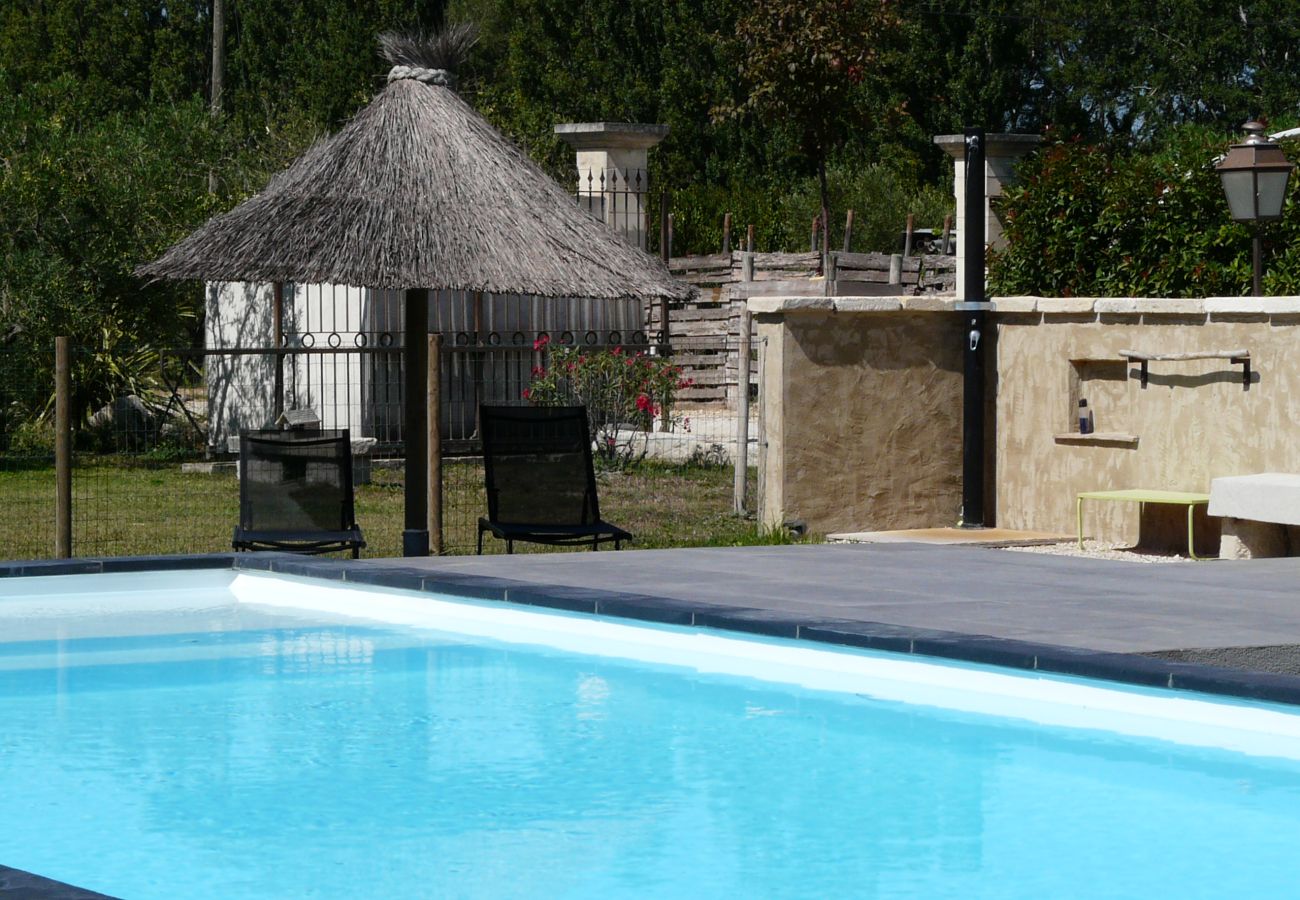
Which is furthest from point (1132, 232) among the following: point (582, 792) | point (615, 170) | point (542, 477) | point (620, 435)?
point (582, 792)

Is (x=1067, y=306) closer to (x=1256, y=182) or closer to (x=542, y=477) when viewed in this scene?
(x=1256, y=182)

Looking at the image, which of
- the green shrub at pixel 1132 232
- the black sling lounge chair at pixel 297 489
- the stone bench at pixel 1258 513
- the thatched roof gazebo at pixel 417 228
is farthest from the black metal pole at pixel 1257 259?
the black sling lounge chair at pixel 297 489

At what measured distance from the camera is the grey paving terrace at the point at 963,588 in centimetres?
837

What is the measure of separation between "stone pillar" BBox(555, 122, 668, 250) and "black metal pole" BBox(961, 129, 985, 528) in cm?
785

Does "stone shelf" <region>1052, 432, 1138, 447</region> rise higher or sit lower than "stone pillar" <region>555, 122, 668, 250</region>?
lower

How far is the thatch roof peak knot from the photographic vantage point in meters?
12.7

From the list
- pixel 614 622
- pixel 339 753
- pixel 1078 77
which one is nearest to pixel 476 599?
pixel 614 622

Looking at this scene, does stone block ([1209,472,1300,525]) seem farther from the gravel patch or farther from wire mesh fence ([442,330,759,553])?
wire mesh fence ([442,330,759,553])

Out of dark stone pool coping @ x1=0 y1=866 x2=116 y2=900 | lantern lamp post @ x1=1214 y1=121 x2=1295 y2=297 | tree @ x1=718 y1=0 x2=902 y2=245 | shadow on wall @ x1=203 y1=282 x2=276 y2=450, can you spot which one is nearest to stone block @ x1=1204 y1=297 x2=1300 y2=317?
lantern lamp post @ x1=1214 y1=121 x2=1295 y2=297

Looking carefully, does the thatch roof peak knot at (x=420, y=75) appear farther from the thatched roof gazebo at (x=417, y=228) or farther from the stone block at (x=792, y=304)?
the stone block at (x=792, y=304)

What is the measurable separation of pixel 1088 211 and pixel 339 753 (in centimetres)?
1001

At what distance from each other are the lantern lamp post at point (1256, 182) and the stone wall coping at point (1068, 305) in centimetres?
62

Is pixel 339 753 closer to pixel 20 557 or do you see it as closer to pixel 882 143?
pixel 20 557

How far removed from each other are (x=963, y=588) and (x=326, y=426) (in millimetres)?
9958
